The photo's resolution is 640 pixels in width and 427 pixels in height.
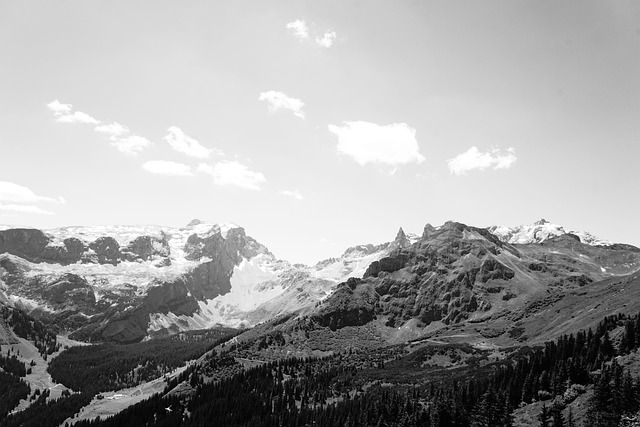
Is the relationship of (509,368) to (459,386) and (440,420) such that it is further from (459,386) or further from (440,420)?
(440,420)

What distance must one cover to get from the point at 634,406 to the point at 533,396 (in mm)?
36256

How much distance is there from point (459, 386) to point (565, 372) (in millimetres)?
53734

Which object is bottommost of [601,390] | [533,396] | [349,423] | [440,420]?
[349,423]

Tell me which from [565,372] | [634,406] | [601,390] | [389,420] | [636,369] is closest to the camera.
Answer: [634,406]

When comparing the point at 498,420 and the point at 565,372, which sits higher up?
the point at 565,372

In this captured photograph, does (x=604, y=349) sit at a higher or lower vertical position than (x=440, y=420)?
higher

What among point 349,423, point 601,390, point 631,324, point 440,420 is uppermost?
point 631,324

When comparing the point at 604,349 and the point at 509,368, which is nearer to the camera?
the point at 604,349

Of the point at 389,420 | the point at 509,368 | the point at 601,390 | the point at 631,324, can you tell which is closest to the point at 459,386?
the point at 509,368

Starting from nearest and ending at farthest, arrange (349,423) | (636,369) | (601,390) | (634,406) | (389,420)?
(634,406) → (601,390) → (636,369) → (389,420) → (349,423)

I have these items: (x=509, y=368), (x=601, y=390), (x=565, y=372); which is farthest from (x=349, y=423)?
(x=601, y=390)

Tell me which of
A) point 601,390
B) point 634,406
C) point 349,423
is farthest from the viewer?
point 349,423

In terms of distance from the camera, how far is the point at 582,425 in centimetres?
11562

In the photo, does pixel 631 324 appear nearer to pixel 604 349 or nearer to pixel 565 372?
pixel 604 349
